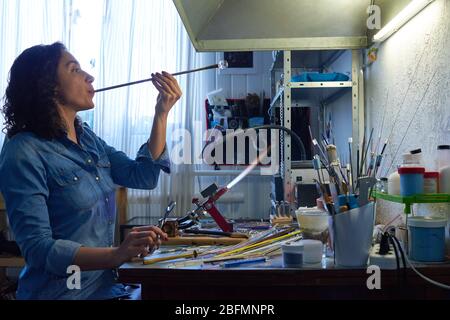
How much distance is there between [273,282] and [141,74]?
1775mm

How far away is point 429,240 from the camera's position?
0.78m

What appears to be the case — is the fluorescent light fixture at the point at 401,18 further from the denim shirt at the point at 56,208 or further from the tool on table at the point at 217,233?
the denim shirt at the point at 56,208

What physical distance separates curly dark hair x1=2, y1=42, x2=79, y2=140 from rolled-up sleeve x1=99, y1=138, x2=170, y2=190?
23cm

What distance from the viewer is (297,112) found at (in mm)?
1755

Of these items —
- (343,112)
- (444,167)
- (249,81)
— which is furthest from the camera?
(249,81)

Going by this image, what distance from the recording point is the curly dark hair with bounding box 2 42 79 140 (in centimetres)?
95

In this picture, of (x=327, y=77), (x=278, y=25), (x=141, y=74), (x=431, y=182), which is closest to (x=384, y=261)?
(x=431, y=182)

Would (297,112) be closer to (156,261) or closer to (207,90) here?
(207,90)

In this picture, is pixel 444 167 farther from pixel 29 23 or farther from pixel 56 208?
pixel 29 23

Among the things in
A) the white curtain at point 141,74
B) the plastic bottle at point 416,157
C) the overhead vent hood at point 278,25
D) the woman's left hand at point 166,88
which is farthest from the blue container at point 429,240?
the white curtain at point 141,74

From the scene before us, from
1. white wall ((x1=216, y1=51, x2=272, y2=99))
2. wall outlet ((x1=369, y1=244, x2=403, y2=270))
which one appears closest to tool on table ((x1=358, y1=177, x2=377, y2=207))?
wall outlet ((x1=369, y1=244, x2=403, y2=270))

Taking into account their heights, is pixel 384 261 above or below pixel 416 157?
below

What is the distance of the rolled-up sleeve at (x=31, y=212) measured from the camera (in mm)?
772
